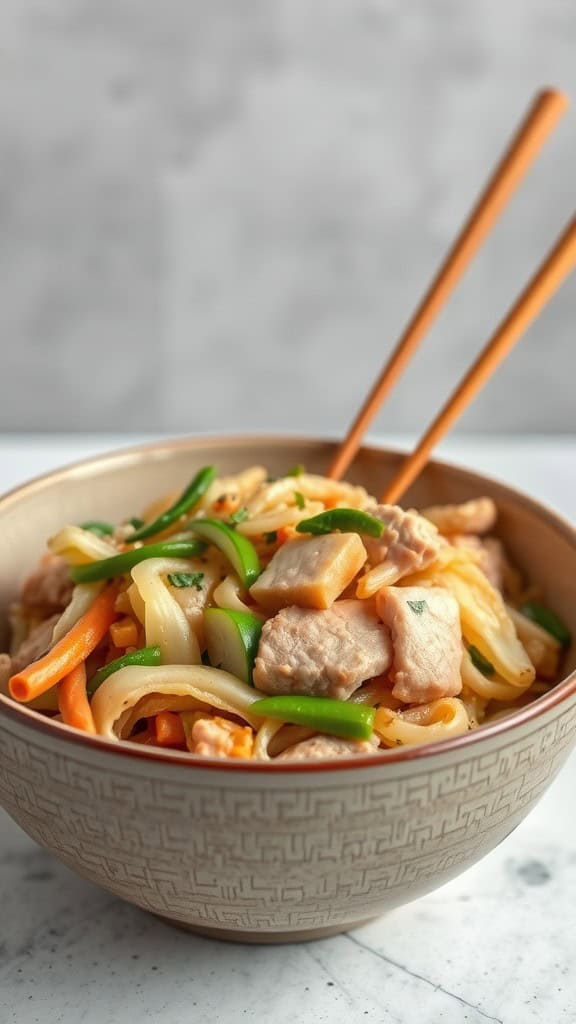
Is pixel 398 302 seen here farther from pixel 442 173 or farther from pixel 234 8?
pixel 234 8

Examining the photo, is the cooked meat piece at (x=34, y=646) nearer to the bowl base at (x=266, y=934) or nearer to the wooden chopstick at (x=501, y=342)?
the bowl base at (x=266, y=934)

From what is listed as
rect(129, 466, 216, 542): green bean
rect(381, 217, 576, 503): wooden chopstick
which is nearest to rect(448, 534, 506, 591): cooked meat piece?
rect(381, 217, 576, 503): wooden chopstick

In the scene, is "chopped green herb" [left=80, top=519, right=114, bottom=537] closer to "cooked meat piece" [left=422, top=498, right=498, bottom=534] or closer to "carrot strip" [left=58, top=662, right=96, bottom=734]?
"carrot strip" [left=58, top=662, right=96, bottom=734]

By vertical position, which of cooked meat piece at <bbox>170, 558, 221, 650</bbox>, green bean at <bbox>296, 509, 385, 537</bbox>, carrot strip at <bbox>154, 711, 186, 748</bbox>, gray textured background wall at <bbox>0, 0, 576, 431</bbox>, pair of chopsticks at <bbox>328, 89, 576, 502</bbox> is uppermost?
pair of chopsticks at <bbox>328, 89, 576, 502</bbox>

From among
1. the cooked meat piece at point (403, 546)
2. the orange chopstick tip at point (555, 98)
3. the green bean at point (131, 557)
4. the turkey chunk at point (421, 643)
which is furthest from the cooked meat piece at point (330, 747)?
the orange chopstick tip at point (555, 98)

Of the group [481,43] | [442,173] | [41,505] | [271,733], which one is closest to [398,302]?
[442,173]
